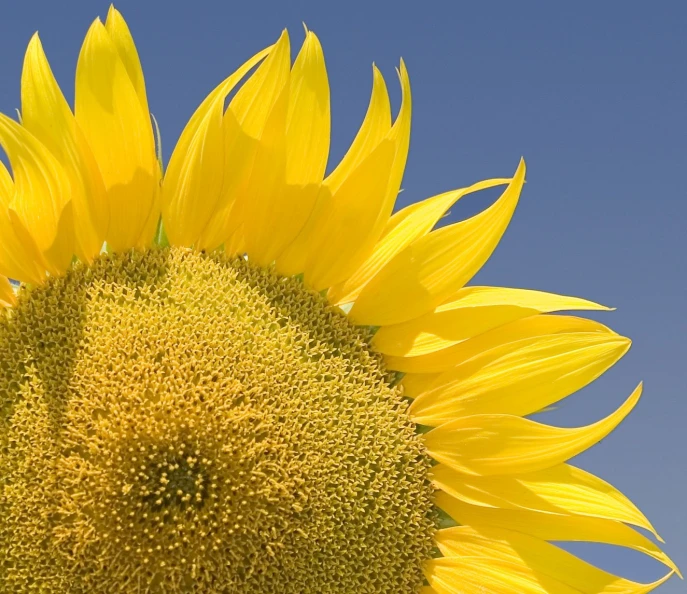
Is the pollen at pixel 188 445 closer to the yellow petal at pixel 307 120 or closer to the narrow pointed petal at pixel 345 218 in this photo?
the narrow pointed petal at pixel 345 218

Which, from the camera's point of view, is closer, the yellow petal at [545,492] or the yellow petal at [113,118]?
the yellow petal at [113,118]

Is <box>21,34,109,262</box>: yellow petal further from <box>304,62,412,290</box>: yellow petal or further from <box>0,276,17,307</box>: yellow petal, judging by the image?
<box>304,62,412,290</box>: yellow petal

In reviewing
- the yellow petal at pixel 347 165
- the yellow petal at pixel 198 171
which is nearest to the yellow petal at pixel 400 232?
the yellow petal at pixel 347 165

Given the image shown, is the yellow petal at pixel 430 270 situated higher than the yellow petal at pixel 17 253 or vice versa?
the yellow petal at pixel 430 270

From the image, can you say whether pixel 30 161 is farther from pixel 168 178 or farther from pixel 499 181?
pixel 499 181

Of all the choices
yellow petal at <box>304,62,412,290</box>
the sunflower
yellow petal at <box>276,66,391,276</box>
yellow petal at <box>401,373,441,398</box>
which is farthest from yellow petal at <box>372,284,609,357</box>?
yellow petal at <box>276,66,391,276</box>

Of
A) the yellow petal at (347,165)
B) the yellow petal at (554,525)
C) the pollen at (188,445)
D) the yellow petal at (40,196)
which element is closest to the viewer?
the pollen at (188,445)

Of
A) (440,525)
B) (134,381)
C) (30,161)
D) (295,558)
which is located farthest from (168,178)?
(440,525)

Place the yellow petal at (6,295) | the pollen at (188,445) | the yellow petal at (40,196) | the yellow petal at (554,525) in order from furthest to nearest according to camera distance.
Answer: the yellow petal at (554,525), the yellow petal at (6,295), the yellow petal at (40,196), the pollen at (188,445)
